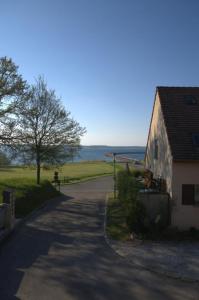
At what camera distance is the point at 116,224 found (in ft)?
64.0

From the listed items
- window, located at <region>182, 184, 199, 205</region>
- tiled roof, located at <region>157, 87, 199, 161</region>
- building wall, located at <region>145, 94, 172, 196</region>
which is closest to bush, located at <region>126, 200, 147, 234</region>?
building wall, located at <region>145, 94, 172, 196</region>

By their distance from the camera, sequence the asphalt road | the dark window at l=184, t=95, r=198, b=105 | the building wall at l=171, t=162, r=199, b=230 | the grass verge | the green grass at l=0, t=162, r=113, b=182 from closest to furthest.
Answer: the asphalt road, the building wall at l=171, t=162, r=199, b=230, the grass verge, the dark window at l=184, t=95, r=198, b=105, the green grass at l=0, t=162, r=113, b=182

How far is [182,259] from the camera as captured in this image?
13992mm

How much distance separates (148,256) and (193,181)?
18.1 feet

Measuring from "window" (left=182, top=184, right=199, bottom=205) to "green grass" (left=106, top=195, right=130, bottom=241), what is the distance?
2.92 metres

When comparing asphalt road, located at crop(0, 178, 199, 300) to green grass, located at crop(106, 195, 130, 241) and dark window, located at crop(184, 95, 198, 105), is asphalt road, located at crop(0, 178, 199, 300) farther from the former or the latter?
dark window, located at crop(184, 95, 198, 105)

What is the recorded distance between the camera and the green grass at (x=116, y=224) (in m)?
17.1

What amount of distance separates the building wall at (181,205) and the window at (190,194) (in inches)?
6.1

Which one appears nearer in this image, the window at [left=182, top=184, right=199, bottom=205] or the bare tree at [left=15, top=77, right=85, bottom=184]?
the window at [left=182, top=184, right=199, bottom=205]

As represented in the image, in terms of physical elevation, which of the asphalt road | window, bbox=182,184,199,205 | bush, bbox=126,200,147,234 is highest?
window, bbox=182,184,199,205

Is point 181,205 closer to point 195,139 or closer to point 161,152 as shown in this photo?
point 195,139

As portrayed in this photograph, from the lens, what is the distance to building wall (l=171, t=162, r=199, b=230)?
728 inches

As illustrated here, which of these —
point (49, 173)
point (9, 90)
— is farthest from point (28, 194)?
point (49, 173)

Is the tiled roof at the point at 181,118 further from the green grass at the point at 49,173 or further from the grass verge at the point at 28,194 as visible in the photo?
the green grass at the point at 49,173
